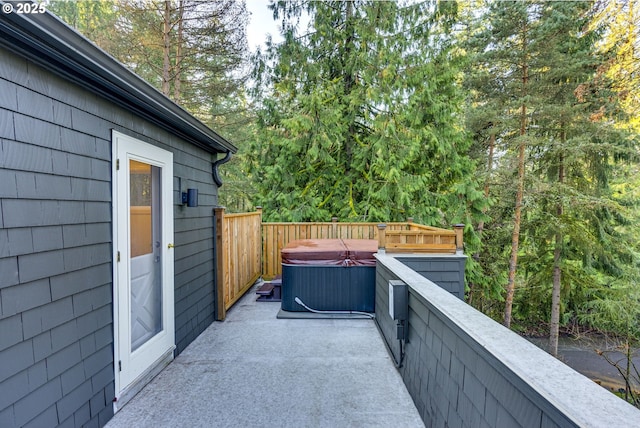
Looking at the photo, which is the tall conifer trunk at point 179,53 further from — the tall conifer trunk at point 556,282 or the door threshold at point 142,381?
the tall conifer trunk at point 556,282

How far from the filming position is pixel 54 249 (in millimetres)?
1807

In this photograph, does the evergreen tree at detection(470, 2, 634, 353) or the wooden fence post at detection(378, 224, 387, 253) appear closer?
the wooden fence post at detection(378, 224, 387, 253)

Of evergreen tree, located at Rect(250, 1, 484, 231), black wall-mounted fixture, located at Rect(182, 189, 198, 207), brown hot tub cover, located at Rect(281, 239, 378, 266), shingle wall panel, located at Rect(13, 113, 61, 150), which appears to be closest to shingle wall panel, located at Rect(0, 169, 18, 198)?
shingle wall panel, located at Rect(13, 113, 61, 150)

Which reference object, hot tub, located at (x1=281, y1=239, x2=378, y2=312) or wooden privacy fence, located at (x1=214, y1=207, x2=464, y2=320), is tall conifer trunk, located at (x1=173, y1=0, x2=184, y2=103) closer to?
wooden privacy fence, located at (x1=214, y1=207, x2=464, y2=320)

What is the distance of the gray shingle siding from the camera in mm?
1559

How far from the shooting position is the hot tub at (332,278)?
438 centimetres

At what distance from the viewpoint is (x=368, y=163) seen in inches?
340

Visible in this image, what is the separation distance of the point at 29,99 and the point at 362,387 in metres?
2.82

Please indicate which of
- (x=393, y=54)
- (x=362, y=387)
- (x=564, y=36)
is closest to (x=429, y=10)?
(x=393, y=54)

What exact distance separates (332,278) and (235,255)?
1.51m

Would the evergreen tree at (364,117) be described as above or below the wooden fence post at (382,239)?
above

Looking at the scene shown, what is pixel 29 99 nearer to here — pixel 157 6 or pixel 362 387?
pixel 362 387

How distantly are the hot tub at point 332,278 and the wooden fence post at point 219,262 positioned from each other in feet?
2.73

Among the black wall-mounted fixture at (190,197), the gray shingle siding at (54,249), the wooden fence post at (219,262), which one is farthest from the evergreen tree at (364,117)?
the gray shingle siding at (54,249)
